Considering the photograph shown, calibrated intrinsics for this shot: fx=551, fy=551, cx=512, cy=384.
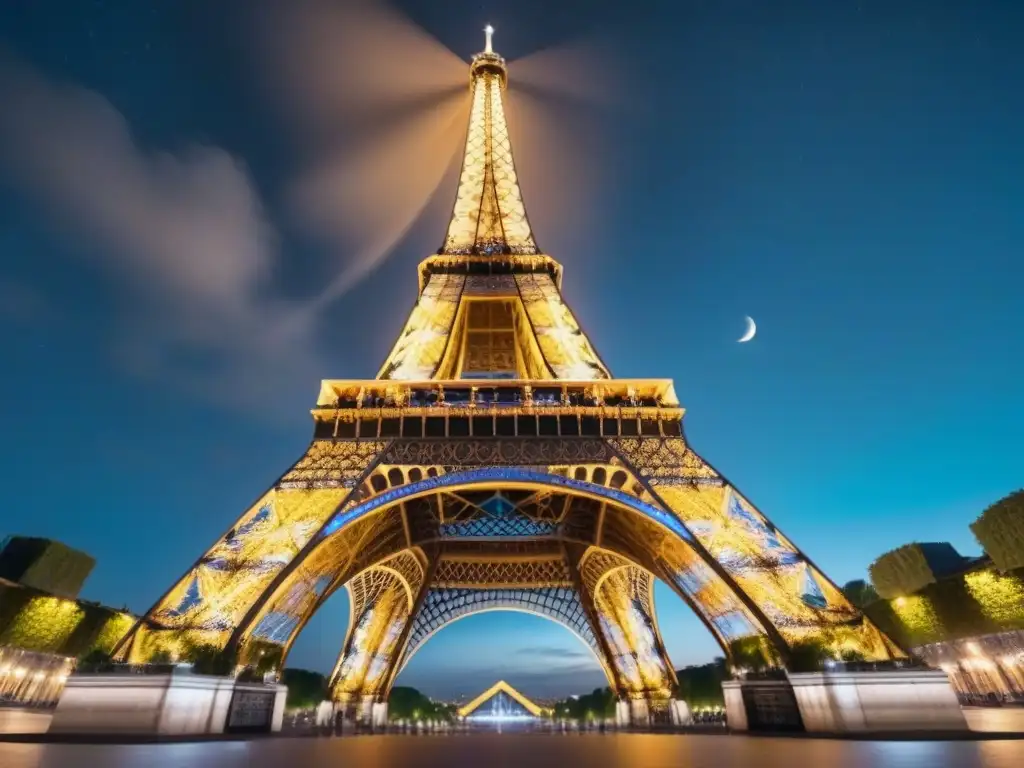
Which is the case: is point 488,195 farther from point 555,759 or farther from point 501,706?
point 501,706

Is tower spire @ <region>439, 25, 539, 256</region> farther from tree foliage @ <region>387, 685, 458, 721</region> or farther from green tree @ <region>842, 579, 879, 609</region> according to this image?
tree foliage @ <region>387, 685, 458, 721</region>

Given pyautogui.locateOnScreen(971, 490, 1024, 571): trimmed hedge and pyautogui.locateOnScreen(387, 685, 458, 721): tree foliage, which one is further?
pyautogui.locateOnScreen(387, 685, 458, 721): tree foliage

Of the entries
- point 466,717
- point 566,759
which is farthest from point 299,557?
point 466,717

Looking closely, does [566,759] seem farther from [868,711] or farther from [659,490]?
[659,490]

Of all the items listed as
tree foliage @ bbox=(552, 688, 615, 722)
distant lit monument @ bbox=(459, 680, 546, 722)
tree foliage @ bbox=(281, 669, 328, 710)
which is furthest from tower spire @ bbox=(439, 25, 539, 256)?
distant lit monument @ bbox=(459, 680, 546, 722)

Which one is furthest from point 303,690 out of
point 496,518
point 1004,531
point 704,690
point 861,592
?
point 861,592

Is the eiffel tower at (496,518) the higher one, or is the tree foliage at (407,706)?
the eiffel tower at (496,518)

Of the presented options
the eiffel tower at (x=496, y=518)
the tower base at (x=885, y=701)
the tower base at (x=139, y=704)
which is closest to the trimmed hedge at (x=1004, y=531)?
the eiffel tower at (x=496, y=518)

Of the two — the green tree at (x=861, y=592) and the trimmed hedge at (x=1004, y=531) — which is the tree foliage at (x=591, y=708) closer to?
the green tree at (x=861, y=592)
